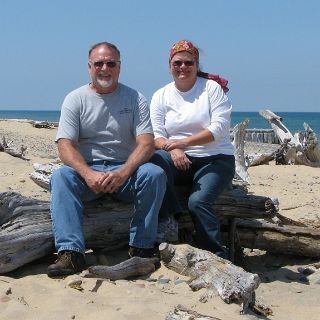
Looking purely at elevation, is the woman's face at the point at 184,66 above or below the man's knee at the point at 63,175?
above

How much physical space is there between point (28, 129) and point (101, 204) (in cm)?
2268

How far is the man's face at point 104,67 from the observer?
5.15m

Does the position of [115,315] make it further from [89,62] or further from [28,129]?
[28,129]

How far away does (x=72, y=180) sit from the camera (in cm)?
493

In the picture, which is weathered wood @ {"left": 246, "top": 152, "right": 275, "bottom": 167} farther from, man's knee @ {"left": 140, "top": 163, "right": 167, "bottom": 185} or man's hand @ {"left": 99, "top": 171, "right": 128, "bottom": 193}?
man's hand @ {"left": 99, "top": 171, "right": 128, "bottom": 193}

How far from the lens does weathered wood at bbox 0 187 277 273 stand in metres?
4.79

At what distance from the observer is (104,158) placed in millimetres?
5211

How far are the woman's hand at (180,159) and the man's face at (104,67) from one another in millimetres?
870

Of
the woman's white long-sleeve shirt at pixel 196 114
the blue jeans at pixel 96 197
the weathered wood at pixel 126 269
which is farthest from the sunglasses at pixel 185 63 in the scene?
the weathered wood at pixel 126 269

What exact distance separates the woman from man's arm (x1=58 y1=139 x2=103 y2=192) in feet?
2.46

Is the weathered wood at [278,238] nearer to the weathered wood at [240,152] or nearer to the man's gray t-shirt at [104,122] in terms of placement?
the man's gray t-shirt at [104,122]

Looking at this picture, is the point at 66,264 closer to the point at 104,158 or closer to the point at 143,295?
the point at 143,295

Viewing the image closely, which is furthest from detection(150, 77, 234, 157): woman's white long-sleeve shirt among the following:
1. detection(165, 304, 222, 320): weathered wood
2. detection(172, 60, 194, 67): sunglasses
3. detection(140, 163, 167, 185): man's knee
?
detection(165, 304, 222, 320): weathered wood

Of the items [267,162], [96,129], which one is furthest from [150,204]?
[267,162]
